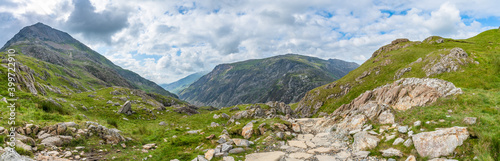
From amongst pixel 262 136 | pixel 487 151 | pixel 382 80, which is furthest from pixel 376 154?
pixel 382 80

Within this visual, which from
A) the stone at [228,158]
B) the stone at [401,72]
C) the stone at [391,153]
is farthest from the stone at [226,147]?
the stone at [401,72]

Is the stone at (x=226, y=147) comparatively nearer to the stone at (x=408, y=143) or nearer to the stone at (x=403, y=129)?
the stone at (x=408, y=143)

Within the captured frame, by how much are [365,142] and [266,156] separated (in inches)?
315

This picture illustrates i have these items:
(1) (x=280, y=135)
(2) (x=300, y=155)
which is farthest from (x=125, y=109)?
(2) (x=300, y=155)

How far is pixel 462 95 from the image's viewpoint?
20.1m

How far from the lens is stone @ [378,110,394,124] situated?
18198 mm

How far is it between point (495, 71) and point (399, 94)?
3984 centimetres

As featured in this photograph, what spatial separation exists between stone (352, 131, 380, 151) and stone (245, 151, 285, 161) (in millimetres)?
6110

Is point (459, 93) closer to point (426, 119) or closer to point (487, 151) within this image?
point (426, 119)

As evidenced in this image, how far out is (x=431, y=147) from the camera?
39.8ft

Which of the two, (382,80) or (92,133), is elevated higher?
(382,80)

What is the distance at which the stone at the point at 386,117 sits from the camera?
59.7 feet

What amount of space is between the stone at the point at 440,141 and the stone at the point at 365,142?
252cm

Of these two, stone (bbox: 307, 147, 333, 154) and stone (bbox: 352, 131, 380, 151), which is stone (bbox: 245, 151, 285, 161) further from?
stone (bbox: 352, 131, 380, 151)
